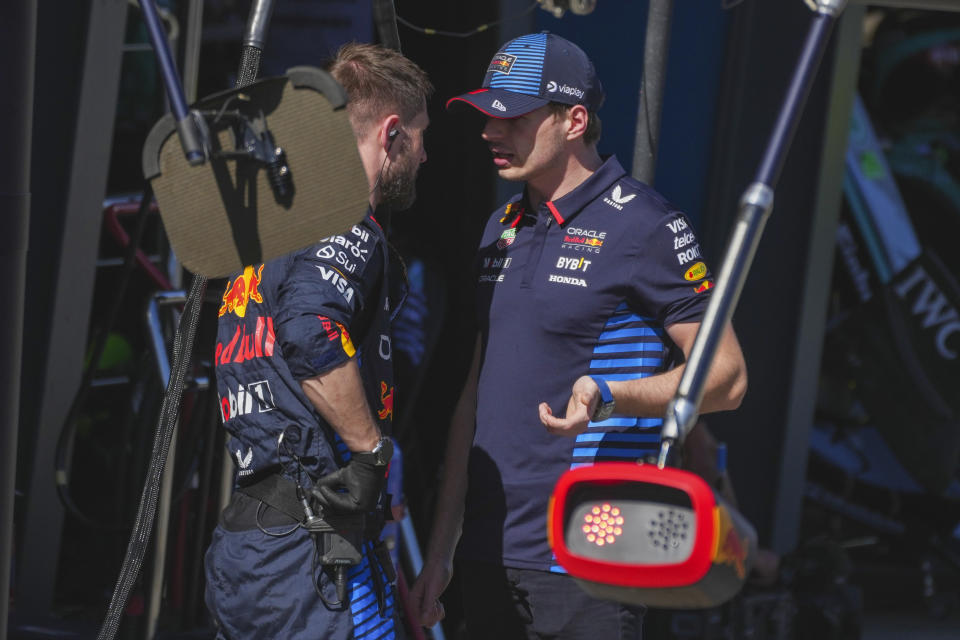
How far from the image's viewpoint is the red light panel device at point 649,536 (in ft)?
5.20

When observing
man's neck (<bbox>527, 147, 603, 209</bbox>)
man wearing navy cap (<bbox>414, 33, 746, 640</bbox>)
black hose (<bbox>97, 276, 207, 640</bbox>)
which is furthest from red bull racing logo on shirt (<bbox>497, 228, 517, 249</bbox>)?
black hose (<bbox>97, 276, 207, 640</bbox>)

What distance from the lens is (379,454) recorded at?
2.31 m

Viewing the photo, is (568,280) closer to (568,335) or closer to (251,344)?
(568,335)

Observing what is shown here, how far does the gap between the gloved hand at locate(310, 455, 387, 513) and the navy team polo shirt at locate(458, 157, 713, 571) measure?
40cm

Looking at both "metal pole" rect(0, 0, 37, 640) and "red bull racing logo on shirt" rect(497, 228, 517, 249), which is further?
"red bull racing logo on shirt" rect(497, 228, 517, 249)

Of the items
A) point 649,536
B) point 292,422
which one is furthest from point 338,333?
point 649,536

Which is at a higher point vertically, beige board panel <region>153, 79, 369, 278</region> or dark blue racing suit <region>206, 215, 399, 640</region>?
beige board panel <region>153, 79, 369, 278</region>

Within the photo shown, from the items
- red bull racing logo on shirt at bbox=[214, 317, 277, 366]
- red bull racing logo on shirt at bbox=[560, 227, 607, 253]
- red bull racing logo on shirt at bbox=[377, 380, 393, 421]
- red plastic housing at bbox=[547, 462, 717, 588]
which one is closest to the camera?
red plastic housing at bbox=[547, 462, 717, 588]

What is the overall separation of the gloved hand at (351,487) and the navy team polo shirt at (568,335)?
40 centimetres

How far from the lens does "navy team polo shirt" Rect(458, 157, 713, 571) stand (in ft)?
8.23

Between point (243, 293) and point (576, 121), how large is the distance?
0.83 m

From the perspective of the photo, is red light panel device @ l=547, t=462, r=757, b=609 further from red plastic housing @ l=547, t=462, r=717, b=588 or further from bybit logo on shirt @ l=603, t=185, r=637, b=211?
bybit logo on shirt @ l=603, t=185, r=637, b=211

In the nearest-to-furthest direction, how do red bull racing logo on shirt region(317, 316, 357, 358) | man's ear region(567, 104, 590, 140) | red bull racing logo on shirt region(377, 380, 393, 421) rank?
red bull racing logo on shirt region(317, 316, 357, 358), red bull racing logo on shirt region(377, 380, 393, 421), man's ear region(567, 104, 590, 140)

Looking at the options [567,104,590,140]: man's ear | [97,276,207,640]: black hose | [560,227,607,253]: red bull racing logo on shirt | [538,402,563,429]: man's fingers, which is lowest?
[97,276,207,640]: black hose
